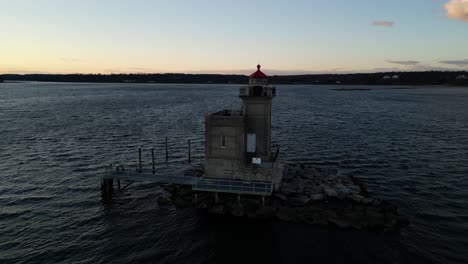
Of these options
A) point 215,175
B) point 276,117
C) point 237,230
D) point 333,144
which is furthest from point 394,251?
point 276,117

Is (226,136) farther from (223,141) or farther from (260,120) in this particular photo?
(260,120)

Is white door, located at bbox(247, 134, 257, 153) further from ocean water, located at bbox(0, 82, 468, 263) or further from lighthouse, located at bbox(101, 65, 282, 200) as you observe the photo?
ocean water, located at bbox(0, 82, 468, 263)

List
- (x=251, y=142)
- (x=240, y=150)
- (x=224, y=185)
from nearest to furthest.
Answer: (x=224, y=185)
(x=240, y=150)
(x=251, y=142)

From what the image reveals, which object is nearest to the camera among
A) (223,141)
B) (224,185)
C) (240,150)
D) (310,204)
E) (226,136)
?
(224,185)

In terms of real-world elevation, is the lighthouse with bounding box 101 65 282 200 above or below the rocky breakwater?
above

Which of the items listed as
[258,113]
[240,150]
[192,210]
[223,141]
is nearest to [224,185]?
[240,150]

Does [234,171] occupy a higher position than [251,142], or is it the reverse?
[251,142]

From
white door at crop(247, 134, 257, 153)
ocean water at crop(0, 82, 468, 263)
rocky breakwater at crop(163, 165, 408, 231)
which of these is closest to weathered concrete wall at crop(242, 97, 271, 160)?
white door at crop(247, 134, 257, 153)

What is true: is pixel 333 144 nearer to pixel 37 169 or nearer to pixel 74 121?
pixel 37 169
